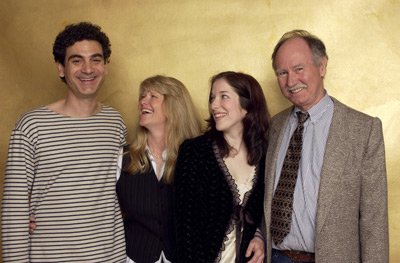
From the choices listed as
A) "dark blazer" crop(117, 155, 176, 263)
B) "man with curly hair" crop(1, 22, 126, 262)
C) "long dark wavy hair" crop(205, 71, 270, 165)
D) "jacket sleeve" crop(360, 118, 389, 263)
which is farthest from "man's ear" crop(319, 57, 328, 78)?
"man with curly hair" crop(1, 22, 126, 262)

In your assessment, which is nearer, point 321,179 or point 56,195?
point 321,179

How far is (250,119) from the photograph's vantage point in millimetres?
2256

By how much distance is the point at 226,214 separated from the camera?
2.03 metres

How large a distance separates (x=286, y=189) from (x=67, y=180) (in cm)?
115

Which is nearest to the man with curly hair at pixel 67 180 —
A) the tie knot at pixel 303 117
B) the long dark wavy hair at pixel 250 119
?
the long dark wavy hair at pixel 250 119

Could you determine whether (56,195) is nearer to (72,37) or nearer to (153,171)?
(153,171)

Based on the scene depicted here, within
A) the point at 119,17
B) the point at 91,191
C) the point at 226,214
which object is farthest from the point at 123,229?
the point at 119,17

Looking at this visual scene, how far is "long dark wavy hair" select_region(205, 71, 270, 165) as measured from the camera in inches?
85.9

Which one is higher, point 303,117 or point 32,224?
point 303,117

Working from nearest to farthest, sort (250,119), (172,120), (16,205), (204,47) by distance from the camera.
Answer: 1. (16,205)
2. (250,119)
3. (172,120)
4. (204,47)

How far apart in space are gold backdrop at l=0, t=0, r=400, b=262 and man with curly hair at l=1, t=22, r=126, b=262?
2.83 feet

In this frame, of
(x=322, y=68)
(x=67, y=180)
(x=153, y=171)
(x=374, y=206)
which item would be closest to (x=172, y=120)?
(x=153, y=171)

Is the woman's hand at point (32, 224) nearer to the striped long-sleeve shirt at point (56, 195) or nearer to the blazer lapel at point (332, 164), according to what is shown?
the striped long-sleeve shirt at point (56, 195)

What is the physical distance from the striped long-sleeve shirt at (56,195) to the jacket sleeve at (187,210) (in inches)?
16.3
